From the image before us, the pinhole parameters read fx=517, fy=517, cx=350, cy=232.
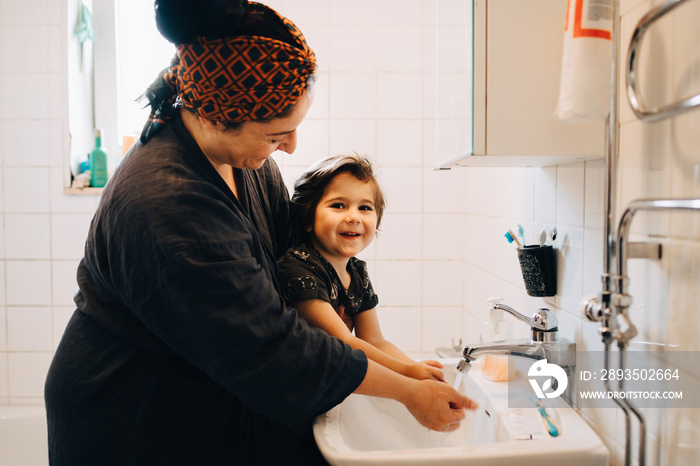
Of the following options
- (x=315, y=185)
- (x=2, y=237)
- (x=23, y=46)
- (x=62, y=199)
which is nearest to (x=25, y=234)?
(x=2, y=237)

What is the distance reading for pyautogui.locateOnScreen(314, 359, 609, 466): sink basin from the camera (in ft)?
2.74

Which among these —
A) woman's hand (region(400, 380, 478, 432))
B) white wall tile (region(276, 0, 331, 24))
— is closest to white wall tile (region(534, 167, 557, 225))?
woman's hand (region(400, 380, 478, 432))

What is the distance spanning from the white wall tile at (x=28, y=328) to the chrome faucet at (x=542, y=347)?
6.09ft

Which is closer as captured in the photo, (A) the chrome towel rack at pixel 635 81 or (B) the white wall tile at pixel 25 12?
(A) the chrome towel rack at pixel 635 81

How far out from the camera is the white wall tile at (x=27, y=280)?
2.13 m

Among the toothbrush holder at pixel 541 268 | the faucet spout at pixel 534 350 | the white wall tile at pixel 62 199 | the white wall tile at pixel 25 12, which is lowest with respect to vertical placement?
the faucet spout at pixel 534 350

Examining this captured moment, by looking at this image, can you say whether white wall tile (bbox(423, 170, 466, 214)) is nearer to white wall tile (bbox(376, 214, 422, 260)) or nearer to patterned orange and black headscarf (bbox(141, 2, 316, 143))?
white wall tile (bbox(376, 214, 422, 260))

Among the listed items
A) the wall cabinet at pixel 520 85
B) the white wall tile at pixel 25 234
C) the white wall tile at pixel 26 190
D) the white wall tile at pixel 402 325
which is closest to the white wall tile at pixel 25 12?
the white wall tile at pixel 26 190

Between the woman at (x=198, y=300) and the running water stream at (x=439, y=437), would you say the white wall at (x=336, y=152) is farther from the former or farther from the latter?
the woman at (x=198, y=300)

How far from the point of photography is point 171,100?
0.92 m

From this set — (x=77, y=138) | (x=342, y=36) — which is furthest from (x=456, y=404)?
(x=77, y=138)

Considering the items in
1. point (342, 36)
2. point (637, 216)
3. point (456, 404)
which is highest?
point (342, 36)

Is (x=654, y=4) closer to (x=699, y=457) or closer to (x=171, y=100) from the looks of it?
(x=699, y=457)

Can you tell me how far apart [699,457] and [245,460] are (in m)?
0.75
